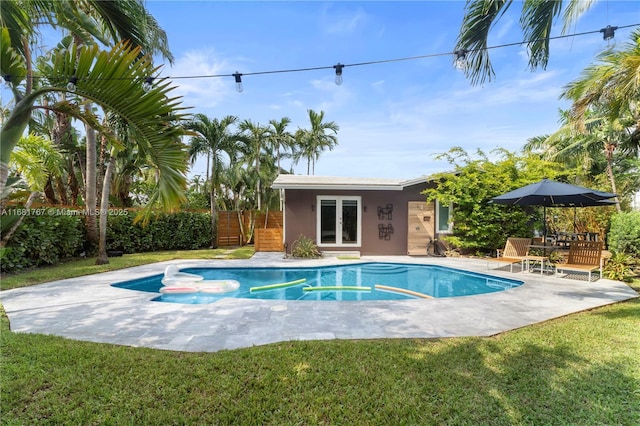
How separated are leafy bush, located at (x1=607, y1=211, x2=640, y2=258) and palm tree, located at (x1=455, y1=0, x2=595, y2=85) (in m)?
8.06

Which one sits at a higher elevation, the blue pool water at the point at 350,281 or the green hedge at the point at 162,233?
the green hedge at the point at 162,233

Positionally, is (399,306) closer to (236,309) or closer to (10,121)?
(236,309)

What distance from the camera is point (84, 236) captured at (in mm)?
11461

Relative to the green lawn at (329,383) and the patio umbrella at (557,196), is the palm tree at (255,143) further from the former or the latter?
the green lawn at (329,383)

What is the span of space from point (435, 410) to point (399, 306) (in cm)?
316

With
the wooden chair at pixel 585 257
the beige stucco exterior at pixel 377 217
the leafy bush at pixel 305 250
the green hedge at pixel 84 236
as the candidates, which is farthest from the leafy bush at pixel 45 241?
the wooden chair at pixel 585 257

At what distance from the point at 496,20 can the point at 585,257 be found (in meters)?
7.46

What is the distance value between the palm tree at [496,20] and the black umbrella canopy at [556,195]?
4.46 metres

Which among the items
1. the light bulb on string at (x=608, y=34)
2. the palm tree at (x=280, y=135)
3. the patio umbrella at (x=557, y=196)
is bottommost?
the patio umbrella at (x=557, y=196)

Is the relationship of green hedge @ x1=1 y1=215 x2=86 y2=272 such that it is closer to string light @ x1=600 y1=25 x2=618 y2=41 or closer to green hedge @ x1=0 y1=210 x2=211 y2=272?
green hedge @ x1=0 y1=210 x2=211 y2=272

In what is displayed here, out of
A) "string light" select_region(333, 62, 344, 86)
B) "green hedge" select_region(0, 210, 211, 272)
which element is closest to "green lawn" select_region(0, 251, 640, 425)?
"green hedge" select_region(0, 210, 211, 272)

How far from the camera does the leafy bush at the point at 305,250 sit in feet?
41.1

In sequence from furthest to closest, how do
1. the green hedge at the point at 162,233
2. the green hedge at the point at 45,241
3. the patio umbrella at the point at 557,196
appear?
1. the green hedge at the point at 162,233
2. the green hedge at the point at 45,241
3. the patio umbrella at the point at 557,196

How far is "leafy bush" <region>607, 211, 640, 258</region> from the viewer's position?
977 centimetres
